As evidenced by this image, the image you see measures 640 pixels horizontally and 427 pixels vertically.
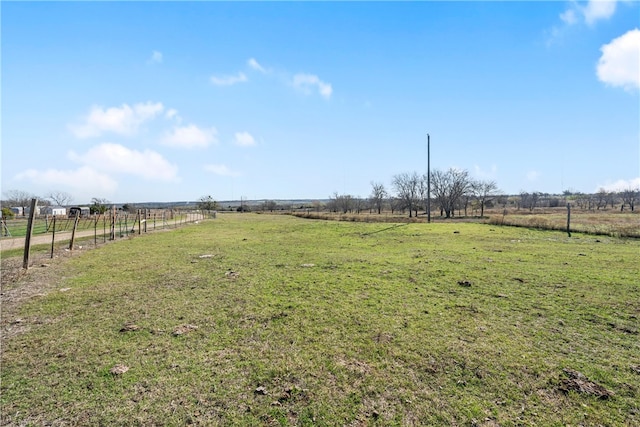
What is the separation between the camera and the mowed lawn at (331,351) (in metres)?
2.81

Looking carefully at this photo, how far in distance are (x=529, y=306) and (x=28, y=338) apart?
786 centimetres

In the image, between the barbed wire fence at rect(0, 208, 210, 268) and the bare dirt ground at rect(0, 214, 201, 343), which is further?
the barbed wire fence at rect(0, 208, 210, 268)

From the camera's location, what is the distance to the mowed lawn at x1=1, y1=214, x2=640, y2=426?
2807 mm

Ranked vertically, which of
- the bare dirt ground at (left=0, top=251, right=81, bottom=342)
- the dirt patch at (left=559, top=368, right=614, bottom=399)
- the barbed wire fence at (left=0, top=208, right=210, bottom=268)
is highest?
the barbed wire fence at (left=0, top=208, right=210, bottom=268)

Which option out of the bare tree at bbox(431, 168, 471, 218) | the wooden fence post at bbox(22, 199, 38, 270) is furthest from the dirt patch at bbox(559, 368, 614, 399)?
the bare tree at bbox(431, 168, 471, 218)

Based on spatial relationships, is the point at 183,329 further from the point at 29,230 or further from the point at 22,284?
the point at 29,230

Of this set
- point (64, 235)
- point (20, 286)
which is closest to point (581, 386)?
point (20, 286)

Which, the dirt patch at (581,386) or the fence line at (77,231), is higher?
the fence line at (77,231)

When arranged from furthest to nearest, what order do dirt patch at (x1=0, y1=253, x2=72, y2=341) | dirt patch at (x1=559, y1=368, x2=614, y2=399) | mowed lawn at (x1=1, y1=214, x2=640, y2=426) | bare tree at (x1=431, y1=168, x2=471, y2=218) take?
bare tree at (x1=431, y1=168, x2=471, y2=218) < dirt patch at (x1=0, y1=253, x2=72, y2=341) < dirt patch at (x1=559, y1=368, x2=614, y2=399) < mowed lawn at (x1=1, y1=214, x2=640, y2=426)

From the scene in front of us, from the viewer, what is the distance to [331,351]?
12.7 feet

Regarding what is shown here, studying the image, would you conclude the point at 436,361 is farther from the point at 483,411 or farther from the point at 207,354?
the point at 207,354

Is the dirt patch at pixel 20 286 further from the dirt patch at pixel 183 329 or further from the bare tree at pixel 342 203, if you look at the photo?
the bare tree at pixel 342 203

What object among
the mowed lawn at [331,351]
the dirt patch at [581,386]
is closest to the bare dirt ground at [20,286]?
the mowed lawn at [331,351]

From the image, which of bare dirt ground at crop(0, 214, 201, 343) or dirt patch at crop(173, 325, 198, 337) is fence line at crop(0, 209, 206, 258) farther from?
dirt patch at crop(173, 325, 198, 337)
